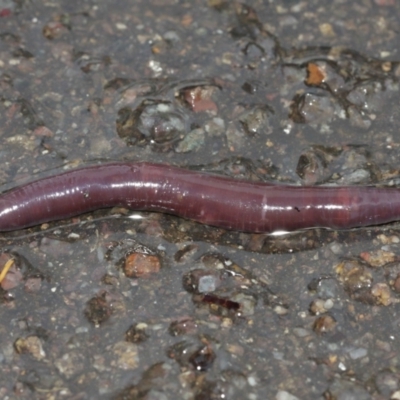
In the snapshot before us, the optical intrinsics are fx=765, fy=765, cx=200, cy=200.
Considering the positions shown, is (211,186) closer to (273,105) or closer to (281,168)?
(281,168)

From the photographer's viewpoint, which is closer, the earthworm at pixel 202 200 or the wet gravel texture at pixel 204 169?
the wet gravel texture at pixel 204 169

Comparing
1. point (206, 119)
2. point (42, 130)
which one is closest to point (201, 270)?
point (206, 119)

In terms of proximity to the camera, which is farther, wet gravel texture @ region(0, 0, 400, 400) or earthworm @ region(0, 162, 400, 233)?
earthworm @ region(0, 162, 400, 233)

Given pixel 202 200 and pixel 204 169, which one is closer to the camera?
pixel 202 200
